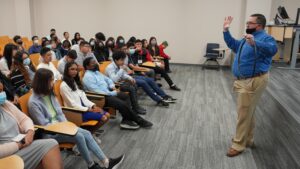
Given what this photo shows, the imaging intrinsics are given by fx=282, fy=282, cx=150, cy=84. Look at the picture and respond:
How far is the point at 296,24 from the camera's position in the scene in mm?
7645

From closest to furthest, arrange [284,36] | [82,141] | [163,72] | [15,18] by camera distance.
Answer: [82,141] < [163,72] < [284,36] < [15,18]

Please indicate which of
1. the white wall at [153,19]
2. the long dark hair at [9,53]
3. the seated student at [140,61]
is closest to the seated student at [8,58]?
the long dark hair at [9,53]

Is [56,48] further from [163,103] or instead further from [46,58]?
[163,103]

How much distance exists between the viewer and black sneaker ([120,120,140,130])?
404cm

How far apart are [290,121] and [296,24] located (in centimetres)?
473

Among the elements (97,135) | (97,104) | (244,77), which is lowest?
(97,135)

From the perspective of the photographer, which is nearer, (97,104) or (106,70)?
(97,104)

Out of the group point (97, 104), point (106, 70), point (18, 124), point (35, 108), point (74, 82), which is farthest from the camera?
point (106, 70)

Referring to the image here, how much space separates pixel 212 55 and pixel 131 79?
4574 millimetres

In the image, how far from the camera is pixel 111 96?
3949 mm

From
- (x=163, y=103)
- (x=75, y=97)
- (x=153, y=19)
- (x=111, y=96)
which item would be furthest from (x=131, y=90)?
(x=153, y=19)

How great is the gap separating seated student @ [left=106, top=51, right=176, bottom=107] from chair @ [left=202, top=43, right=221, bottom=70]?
12.3 feet

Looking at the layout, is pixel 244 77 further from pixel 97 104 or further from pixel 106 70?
pixel 106 70

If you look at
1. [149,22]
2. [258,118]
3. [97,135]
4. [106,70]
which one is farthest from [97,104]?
[149,22]
